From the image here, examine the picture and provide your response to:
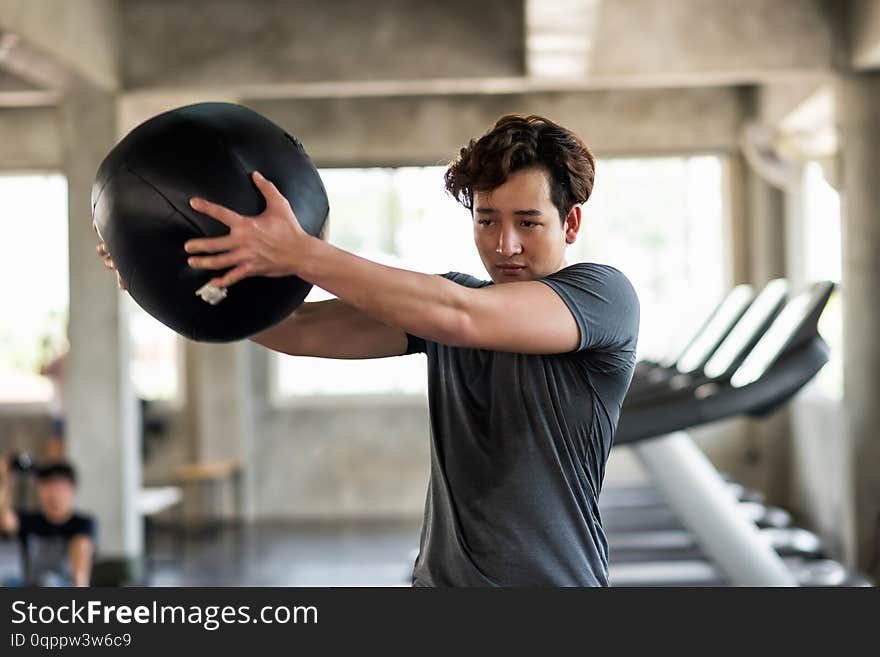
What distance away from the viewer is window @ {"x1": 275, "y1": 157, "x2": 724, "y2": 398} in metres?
7.61

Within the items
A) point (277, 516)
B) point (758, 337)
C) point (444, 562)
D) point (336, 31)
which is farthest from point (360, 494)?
point (444, 562)

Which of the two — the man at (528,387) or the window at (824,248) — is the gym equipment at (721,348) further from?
the man at (528,387)

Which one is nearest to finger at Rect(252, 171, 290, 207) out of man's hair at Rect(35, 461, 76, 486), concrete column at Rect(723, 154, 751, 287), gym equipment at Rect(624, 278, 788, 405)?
gym equipment at Rect(624, 278, 788, 405)

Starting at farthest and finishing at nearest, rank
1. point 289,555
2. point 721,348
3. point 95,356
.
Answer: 1. point 289,555
2. point 95,356
3. point 721,348

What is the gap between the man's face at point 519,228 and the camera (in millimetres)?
1378

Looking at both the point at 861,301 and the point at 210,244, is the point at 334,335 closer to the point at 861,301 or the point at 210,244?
the point at 210,244

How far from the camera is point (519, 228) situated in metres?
1.39

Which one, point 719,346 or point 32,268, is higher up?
point 32,268

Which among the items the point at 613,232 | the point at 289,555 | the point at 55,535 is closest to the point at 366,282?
the point at 55,535

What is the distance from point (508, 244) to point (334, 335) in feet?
1.06

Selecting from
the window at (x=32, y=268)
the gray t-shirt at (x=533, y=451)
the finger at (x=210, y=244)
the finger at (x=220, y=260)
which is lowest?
the gray t-shirt at (x=533, y=451)

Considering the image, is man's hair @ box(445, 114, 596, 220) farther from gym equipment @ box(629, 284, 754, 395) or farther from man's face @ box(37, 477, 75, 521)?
man's face @ box(37, 477, 75, 521)

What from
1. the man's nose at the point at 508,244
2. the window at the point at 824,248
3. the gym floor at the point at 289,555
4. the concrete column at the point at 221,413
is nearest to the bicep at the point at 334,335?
the man's nose at the point at 508,244

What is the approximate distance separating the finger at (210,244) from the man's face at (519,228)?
34cm
